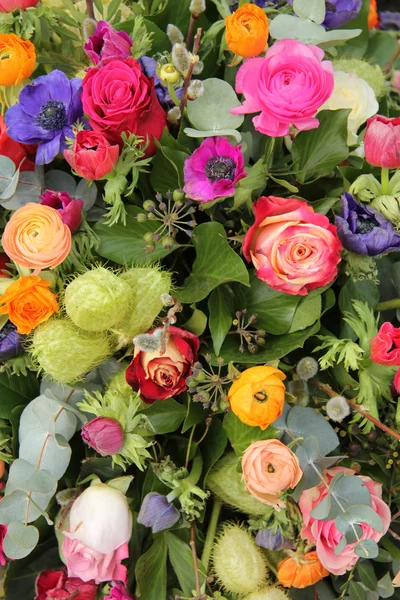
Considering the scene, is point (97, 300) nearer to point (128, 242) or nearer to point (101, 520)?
point (128, 242)

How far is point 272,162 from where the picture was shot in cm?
70

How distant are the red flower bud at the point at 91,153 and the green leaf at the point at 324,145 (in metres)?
0.22

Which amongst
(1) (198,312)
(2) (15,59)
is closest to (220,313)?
(1) (198,312)

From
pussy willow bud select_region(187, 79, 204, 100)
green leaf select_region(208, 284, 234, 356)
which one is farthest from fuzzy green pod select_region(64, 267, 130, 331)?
pussy willow bud select_region(187, 79, 204, 100)

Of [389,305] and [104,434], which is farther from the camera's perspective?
[389,305]

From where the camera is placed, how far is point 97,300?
0.57 metres

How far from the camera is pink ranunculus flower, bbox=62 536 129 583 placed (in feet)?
2.10

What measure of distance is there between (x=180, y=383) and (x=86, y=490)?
17 cm

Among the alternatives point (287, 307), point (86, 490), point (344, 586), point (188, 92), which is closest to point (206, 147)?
point (188, 92)

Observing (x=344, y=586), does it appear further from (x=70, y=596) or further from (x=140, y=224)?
(x=140, y=224)

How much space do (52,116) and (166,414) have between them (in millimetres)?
351

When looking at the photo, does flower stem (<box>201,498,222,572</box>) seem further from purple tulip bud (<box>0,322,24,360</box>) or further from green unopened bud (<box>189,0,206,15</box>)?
green unopened bud (<box>189,0,206,15</box>)

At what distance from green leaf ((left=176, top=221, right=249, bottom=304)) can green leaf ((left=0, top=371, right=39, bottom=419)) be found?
22cm

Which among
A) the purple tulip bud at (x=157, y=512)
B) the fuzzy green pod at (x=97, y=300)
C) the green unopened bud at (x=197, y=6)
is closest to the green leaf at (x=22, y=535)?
the purple tulip bud at (x=157, y=512)
